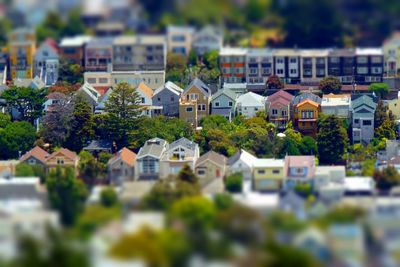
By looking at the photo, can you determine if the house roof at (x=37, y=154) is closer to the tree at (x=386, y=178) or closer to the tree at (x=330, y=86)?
the tree at (x=386, y=178)

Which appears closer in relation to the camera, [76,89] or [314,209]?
[314,209]

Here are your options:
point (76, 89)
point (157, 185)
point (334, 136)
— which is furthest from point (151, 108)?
Answer: point (157, 185)

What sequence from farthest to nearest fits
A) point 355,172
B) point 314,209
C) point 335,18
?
point 335,18 < point 355,172 < point 314,209

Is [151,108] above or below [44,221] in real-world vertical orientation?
above

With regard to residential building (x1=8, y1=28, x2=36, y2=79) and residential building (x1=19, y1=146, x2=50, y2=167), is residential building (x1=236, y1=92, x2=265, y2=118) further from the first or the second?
residential building (x1=8, y1=28, x2=36, y2=79)

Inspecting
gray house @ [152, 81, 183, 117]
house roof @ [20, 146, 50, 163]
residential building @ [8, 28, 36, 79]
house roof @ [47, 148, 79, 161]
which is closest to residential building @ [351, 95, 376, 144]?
gray house @ [152, 81, 183, 117]

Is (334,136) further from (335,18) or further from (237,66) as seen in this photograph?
(335,18)

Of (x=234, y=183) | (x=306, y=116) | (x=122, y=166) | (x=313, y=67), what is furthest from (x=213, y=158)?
(x=313, y=67)
